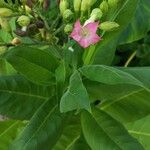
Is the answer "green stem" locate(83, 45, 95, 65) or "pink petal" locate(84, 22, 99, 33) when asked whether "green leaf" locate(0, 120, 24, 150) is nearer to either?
"green stem" locate(83, 45, 95, 65)

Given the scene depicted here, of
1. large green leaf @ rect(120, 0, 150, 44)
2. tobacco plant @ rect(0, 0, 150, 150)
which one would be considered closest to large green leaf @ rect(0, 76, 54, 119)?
tobacco plant @ rect(0, 0, 150, 150)

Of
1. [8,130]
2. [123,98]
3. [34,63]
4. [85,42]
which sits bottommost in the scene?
[8,130]

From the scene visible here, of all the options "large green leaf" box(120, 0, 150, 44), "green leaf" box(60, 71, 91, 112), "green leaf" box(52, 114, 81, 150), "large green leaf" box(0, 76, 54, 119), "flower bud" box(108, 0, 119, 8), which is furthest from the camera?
"large green leaf" box(120, 0, 150, 44)

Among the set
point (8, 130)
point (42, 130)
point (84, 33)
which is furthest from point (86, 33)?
point (8, 130)

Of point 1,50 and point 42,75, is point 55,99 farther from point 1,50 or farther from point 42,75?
point 1,50

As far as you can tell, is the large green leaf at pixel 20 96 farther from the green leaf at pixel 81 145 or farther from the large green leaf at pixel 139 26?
the large green leaf at pixel 139 26

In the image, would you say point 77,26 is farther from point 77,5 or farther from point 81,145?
point 81,145
